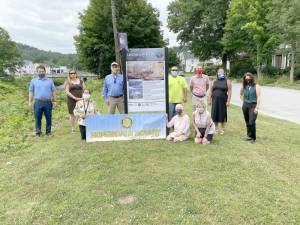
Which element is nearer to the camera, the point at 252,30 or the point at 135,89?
the point at 135,89

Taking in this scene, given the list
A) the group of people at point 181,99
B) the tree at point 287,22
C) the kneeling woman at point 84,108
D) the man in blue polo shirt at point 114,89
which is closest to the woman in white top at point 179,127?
the group of people at point 181,99

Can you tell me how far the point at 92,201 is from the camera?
17.6 ft

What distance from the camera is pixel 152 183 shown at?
5.94 meters

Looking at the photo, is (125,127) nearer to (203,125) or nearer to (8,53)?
(203,125)

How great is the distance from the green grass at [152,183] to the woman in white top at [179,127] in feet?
0.74

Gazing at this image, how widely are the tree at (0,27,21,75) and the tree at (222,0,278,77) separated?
117 feet

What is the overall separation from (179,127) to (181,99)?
90 cm

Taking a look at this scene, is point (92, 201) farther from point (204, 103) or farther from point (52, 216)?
point (204, 103)

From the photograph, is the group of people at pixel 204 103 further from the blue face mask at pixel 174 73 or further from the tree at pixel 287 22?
the tree at pixel 287 22

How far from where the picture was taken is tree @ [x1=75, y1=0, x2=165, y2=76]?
34.2 m

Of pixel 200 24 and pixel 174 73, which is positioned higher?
pixel 200 24

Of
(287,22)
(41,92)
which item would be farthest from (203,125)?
(287,22)

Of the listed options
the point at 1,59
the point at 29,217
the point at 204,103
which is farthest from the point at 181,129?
the point at 1,59

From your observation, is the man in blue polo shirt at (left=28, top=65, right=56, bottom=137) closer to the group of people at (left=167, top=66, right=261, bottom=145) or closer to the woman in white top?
the group of people at (left=167, top=66, right=261, bottom=145)
